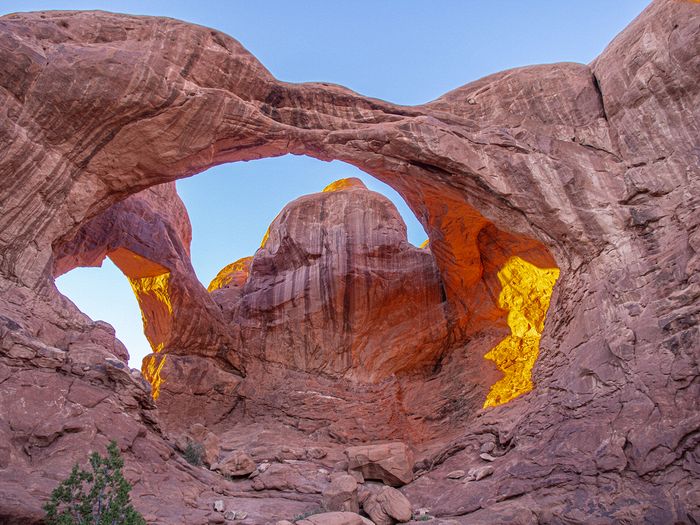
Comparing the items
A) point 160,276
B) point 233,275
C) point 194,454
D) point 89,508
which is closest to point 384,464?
point 194,454

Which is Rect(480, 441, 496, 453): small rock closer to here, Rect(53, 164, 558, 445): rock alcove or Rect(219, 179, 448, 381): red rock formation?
Rect(53, 164, 558, 445): rock alcove

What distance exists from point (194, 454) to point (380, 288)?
11366 mm

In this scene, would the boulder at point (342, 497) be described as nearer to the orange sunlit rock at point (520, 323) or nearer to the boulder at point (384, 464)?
the boulder at point (384, 464)

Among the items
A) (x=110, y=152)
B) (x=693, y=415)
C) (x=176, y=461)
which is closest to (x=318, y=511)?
(x=176, y=461)

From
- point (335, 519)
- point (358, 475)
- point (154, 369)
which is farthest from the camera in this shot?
point (154, 369)

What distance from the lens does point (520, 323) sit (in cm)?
2034

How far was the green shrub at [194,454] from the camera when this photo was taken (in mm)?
14141

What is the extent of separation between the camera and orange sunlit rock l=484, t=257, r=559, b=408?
62.5 ft

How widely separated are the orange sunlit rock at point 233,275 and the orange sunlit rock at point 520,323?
14.6m

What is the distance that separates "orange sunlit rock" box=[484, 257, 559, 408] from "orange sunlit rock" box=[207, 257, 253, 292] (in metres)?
14.6

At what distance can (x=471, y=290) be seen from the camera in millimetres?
22516

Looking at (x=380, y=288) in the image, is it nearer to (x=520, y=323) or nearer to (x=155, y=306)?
(x=520, y=323)

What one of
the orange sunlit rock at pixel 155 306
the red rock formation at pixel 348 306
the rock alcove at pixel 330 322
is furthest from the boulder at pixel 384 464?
the orange sunlit rock at pixel 155 306

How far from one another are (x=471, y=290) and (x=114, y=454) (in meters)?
16.3
